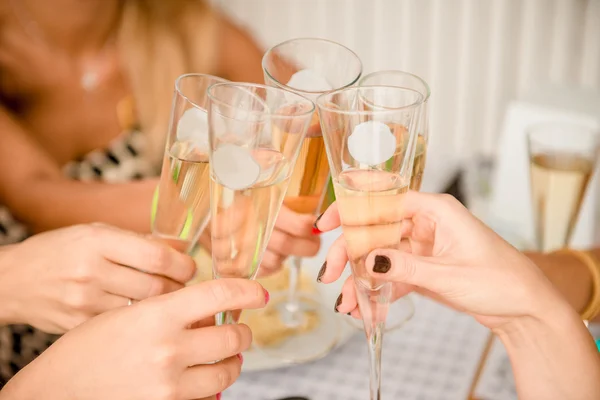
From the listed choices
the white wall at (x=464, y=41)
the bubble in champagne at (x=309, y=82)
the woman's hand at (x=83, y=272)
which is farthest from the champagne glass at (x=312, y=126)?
the white wall at (x=464, y=41)

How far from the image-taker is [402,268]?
0.76 m

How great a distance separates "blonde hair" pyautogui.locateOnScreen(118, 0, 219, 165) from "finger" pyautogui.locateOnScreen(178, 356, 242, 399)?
4.70 feet

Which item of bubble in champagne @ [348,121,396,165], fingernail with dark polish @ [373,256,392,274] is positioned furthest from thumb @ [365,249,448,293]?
bubble in champagne @ [348,121,396,165]

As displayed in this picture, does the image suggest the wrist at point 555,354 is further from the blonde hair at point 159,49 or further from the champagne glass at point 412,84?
the blonde hair at point 159,49

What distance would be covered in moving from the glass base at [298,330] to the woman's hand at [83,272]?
283 mm

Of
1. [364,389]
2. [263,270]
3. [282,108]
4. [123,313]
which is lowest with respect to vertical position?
[364,389]

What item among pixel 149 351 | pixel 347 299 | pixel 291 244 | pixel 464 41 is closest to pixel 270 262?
pixel 291 244

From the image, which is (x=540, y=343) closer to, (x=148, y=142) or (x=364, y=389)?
(x=364, y=389)

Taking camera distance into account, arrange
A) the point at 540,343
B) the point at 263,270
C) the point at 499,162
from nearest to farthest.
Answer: the point at 540,343 < the point at 263,270 < the point at 499,162

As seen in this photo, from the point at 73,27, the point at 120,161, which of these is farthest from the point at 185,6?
the point at 120,161

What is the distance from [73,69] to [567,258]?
5.47 ft

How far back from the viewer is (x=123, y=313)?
28.5 inches

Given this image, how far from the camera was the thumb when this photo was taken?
0.76m

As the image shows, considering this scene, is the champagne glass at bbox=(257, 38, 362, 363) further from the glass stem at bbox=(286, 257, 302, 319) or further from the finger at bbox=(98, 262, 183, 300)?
the finger at bbox=(98, 262, 183, 300)
